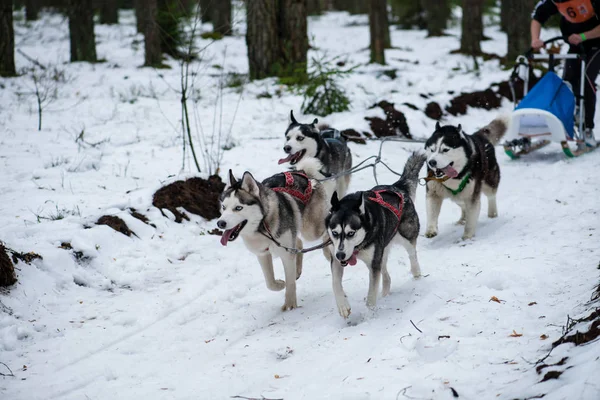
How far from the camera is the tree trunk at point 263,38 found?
11.9 metres

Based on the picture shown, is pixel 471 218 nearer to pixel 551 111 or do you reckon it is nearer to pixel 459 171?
pixel 459 171

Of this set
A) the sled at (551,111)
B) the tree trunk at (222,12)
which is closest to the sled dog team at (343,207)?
the sled at (551,111)

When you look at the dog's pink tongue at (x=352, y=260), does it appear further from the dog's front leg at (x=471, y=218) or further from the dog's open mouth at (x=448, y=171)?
the dog's front leg at (x=471, y=218)

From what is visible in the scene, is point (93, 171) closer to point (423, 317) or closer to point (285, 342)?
point (285, 342)

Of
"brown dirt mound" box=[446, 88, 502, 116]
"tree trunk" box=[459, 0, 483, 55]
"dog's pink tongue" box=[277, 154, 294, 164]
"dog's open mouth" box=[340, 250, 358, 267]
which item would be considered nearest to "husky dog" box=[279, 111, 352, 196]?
"dog's pink tongue" box=[277, 154, 294, 164]

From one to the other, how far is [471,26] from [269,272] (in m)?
14.3

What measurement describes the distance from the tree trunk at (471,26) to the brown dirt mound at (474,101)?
4.80 m

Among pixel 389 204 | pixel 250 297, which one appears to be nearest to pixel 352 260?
pixel 389 204

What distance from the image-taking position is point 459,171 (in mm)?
5648

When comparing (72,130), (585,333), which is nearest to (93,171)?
(72,130)

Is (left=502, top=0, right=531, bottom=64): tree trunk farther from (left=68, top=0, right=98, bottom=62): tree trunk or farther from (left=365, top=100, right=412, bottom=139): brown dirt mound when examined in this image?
(left=68, top=0, right=98, bottom=62): tree trunk

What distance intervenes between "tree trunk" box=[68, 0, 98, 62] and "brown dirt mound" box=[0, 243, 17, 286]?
1165 cm

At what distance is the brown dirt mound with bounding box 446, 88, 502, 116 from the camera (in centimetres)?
1091

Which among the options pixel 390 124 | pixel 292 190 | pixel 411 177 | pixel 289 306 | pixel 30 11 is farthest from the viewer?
pixel 30 11
